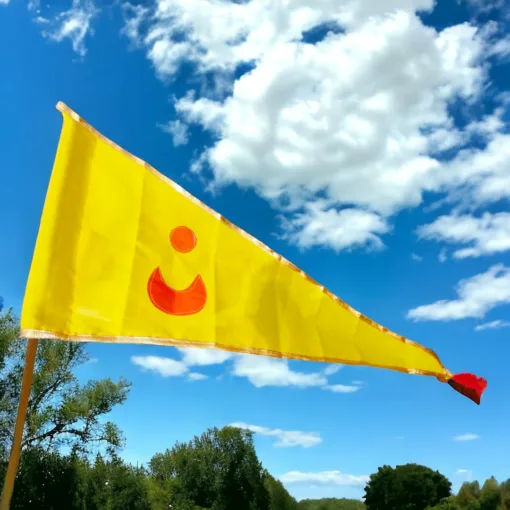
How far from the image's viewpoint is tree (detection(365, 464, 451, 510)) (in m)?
80.9

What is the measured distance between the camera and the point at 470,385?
5.64m

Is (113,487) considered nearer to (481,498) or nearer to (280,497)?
(280,497)

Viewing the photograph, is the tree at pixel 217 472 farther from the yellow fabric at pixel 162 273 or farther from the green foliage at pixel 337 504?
the green foliage at pixel 337 504

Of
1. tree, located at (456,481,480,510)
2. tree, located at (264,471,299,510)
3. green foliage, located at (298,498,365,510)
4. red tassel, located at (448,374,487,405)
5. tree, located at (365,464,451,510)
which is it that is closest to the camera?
red tassel, located at (448,374,487,405)

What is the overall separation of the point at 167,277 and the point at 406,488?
84644mm

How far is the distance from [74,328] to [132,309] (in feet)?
1.90

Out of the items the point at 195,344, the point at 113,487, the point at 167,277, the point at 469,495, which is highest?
the point at 469,495

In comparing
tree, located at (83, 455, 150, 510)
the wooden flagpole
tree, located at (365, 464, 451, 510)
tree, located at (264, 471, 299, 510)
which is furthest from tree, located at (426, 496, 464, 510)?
the wooden flagpole

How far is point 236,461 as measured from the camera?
62.3 metres

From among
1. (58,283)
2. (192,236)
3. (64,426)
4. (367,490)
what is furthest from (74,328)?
(367,490)

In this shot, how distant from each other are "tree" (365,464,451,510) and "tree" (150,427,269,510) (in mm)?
26254

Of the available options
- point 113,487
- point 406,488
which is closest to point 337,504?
point 406,488

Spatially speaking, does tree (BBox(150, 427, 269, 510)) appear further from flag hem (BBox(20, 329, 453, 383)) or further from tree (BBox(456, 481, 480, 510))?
flag hem (BBox(20, 329, 453, 383))

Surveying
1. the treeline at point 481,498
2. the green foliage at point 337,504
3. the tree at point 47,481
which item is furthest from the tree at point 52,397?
the green foliage at point 337,504
